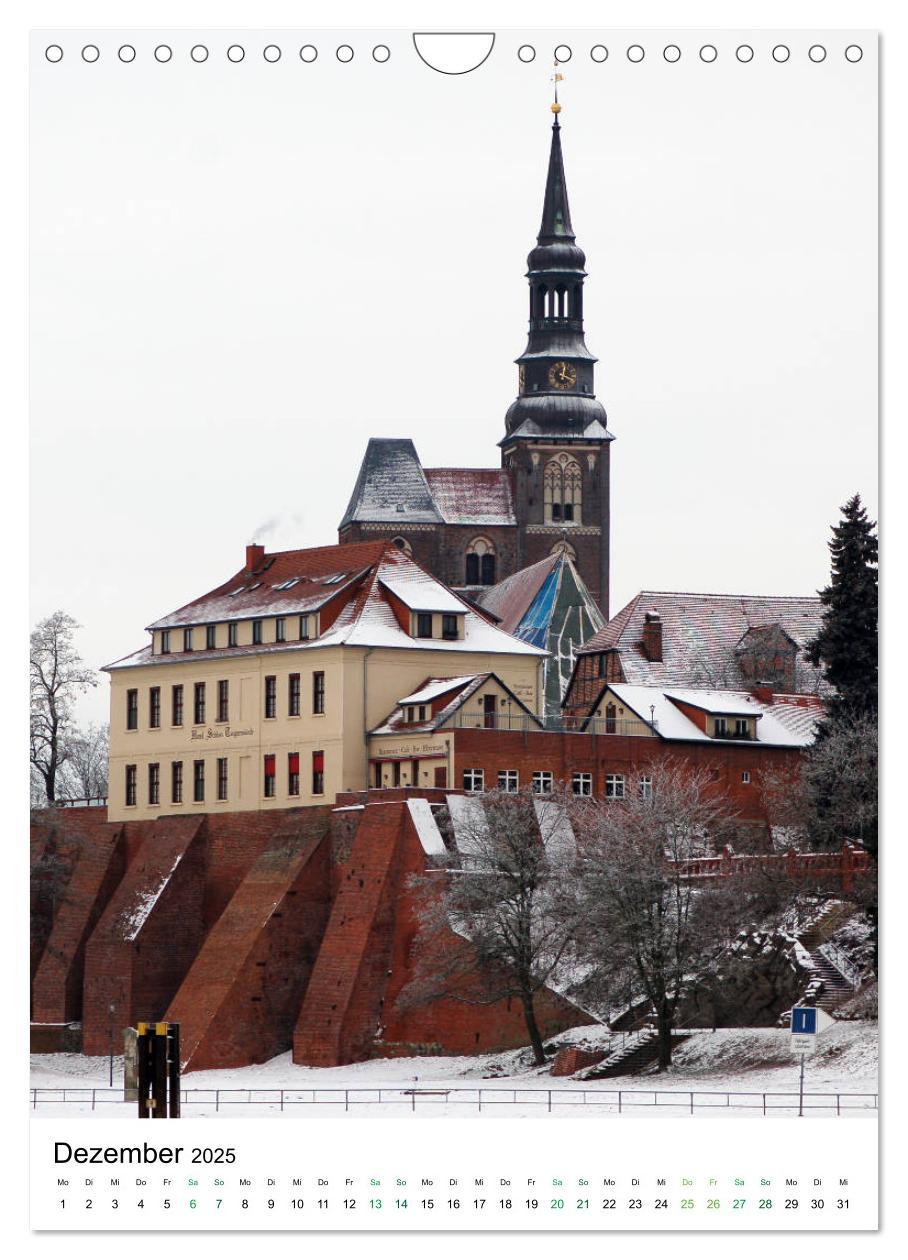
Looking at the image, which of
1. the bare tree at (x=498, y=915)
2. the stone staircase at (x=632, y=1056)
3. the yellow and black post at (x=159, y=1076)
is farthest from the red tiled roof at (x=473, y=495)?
the yellow and black post at (x=159, y=1076)

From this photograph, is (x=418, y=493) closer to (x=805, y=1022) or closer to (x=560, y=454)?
(x=560, y=454)

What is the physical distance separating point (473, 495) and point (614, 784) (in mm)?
69817

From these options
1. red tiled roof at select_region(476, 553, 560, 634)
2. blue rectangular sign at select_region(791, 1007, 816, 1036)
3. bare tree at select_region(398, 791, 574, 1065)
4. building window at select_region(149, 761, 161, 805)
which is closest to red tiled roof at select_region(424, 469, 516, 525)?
red tiled roof at select_region(476, 553, 560, 634)

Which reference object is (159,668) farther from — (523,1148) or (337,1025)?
(523,1148)

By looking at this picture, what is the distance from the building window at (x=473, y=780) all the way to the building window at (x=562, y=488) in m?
70.0

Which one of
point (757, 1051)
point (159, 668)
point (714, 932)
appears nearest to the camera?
point (757, 1051)

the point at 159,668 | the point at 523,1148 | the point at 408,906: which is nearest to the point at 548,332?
the point at 159,668

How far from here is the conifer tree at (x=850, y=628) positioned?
201ft

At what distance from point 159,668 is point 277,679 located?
187 inches

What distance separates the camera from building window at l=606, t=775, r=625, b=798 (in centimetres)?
7194

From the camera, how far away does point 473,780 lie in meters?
70.3

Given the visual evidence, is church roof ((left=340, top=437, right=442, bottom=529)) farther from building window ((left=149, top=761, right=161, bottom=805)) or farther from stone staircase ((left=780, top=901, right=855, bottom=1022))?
stone staircase ((left=780, top=901, right=855, bottom=1022))

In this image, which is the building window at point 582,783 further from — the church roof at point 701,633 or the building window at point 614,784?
the church roof at point 701,633

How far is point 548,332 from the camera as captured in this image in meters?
135
